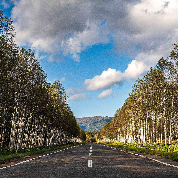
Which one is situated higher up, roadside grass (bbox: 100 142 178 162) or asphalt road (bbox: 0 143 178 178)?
asphalt road (bbox: 0 143 178 178)

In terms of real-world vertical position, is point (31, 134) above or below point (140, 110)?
below

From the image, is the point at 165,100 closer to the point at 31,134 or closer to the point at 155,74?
the point at 155,74

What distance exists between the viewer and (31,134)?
4197 cm

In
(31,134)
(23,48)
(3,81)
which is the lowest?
(31,134)

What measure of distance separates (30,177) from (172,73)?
30005 millimetres

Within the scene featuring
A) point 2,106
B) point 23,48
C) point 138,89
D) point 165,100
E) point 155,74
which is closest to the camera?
point 2,106

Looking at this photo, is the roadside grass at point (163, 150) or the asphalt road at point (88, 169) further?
the roadside grass at point (163, 150)

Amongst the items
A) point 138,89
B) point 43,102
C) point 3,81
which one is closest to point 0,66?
point 3,81

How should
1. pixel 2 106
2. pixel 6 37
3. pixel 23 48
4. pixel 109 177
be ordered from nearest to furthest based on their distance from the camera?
pixel 109 177
pixel 6 37
pixel 2 106
pixel 23 48

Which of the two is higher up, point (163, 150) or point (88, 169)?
point (88, 169)

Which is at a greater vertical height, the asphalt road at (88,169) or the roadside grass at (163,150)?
the asphalt road at (88,169)

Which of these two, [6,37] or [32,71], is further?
[32,71]

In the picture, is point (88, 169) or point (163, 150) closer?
point (88, 169)

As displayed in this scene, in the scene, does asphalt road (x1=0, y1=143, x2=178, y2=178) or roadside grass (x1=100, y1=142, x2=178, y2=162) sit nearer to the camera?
asphalt road (x1=0, y1=143, x2=178, y2=178)
